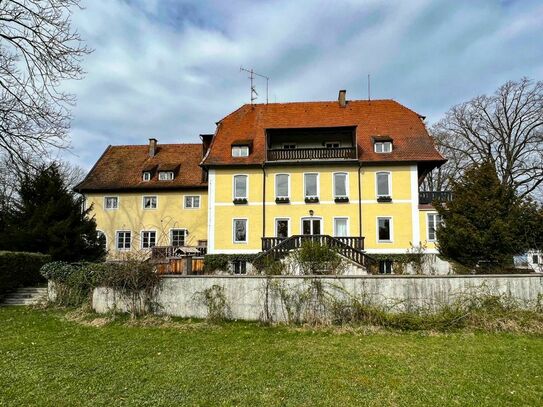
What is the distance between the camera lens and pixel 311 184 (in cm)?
2525

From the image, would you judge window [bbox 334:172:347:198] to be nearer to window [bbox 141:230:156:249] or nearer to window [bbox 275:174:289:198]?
window [bbox 275:174:289:198]

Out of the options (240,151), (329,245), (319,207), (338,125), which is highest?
(338,125)

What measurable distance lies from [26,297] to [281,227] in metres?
14.1

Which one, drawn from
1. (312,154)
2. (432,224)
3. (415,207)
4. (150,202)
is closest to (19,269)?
(150,202)

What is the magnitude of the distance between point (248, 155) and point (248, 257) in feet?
21.9

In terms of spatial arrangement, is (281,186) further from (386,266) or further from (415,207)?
(415,207)

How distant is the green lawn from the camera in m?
5.72

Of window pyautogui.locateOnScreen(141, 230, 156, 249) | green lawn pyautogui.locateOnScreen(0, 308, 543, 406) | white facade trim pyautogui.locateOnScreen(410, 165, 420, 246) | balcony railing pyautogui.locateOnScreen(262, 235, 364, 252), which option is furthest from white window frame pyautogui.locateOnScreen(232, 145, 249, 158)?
green lawn pyautogui.locateOnScreen(0, 308, 543, 406)

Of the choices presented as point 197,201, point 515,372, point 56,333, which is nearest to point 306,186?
point 197,201

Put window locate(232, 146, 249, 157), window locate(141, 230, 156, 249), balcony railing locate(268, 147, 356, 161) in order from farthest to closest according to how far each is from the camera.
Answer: window locate(141, 230, 156, 249) → window locate(232, 146, 249, 157) → balcony railing locate(268, 147, 356, 161)

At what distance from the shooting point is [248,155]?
25.9 m

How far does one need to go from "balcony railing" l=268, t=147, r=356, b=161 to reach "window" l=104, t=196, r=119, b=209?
13656 millimetres

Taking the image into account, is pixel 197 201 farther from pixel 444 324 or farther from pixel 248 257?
pixel 444 324

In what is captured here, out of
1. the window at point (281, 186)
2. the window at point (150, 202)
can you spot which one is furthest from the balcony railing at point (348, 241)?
the window at point (150, 202)
